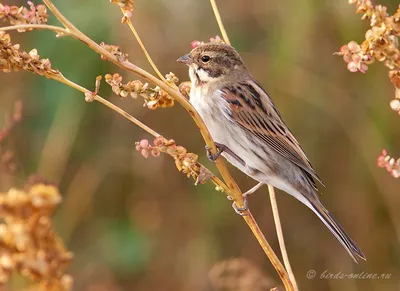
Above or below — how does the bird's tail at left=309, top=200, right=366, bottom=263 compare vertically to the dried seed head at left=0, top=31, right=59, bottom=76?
below

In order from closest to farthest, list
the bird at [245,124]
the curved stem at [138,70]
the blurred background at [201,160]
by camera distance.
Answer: the curved stem at [138,70] < the bird at [245,124] < the blurred background at [201,160]

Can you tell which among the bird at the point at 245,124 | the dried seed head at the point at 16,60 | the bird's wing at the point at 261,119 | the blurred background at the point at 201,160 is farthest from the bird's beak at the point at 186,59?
the dried seed head at the point at 16,60

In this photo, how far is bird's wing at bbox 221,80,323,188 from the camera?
2.84m

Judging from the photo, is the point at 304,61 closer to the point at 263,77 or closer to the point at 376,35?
the point at 263,77

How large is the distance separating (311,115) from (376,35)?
2.81 m

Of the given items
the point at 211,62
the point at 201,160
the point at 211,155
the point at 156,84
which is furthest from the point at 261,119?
the point at 156,84

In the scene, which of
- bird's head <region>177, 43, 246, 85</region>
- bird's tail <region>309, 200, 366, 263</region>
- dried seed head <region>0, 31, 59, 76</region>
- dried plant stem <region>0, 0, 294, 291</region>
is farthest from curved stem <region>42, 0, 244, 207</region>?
bird's head <region>177, 43, 246, 85</region>

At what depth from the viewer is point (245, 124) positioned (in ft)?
9.33

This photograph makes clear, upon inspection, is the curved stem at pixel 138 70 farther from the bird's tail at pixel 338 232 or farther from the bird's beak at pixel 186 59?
the bird's beak at pixel 186 59

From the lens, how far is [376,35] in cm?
128

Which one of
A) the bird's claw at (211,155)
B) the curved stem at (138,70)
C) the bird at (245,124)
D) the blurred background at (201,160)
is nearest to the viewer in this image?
the curved stem at (138,70)

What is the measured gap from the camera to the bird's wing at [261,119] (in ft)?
9.32

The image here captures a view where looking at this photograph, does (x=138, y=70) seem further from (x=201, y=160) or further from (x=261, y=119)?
(x=201, y=160)

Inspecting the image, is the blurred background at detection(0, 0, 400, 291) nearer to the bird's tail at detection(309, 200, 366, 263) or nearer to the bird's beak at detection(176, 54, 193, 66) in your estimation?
the bird's beak at detection(176, 54, 193, 66)
